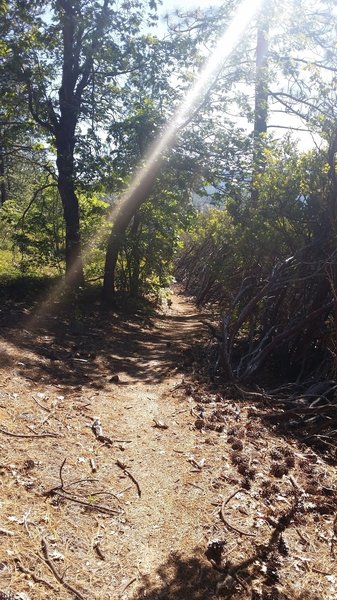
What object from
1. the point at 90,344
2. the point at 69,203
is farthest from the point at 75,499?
the point at 69,203

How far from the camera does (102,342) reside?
356 inches

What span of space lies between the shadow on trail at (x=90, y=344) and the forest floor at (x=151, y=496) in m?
0.13

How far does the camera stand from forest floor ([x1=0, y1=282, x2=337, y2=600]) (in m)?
2.84

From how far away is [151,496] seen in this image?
12.2 feet

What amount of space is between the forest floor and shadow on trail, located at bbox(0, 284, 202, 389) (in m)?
0.13

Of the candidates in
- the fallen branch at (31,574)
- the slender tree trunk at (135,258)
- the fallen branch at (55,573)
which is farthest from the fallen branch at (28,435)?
the slender tree trunk at (135,258)

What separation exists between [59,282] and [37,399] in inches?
284

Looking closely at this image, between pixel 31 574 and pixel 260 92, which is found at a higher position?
pixel 260 92

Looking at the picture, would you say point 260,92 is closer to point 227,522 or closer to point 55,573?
point 227,522

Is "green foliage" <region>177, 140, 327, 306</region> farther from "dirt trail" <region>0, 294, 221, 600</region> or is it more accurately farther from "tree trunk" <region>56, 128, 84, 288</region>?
"tree trunk" <region>56, 128, 84, 288</region>

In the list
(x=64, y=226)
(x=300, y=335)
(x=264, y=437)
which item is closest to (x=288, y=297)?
(x=300, y=335)

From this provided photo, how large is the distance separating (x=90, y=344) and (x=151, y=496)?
517 centimetres

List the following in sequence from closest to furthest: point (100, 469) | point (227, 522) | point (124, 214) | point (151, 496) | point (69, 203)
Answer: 1. point (227, 522)
2. point (151, 496)
3. point (100, 469)
4. point (69, 203)
5. point (124, 214)

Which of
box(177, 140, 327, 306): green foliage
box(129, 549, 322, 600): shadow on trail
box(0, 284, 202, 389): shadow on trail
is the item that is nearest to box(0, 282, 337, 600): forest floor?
box(129, 549, 322, 600): shadow on trail
